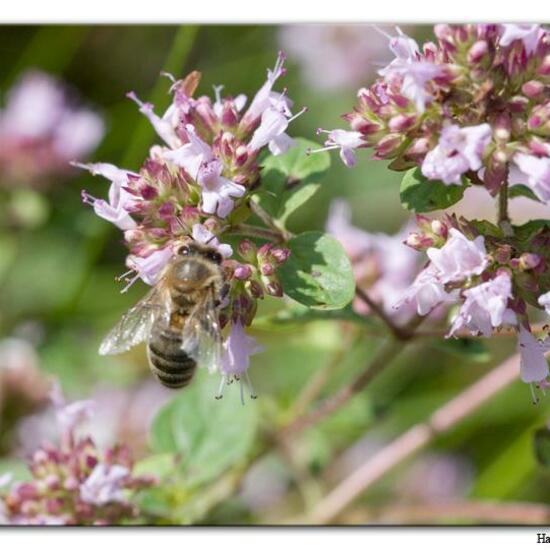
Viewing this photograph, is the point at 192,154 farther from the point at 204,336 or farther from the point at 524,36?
the point at 524,36

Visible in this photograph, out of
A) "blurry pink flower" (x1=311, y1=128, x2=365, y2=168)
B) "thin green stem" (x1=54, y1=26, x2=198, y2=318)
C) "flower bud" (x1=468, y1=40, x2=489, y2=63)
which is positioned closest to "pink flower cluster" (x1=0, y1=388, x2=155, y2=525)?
"blurry pink flower" (x1=311, y1=128, x2=365, y2=168)

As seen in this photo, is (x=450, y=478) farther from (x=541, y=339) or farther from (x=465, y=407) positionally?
(x=541, y=339)

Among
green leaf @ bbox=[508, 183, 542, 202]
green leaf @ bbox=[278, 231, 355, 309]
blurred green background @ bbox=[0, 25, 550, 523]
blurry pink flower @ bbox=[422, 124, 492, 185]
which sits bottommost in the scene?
blurred green background @ bbox=[0, 25, 550, 523]

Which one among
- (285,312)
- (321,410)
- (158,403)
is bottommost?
(158,403)

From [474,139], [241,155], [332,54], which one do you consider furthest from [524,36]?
[332,54]

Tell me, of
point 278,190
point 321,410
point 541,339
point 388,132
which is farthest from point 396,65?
point 321,410

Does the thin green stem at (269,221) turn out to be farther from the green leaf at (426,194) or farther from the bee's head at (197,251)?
the green leaf at (426,194)

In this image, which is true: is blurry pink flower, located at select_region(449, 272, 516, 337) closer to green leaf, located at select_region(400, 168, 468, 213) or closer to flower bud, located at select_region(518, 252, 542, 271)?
flower bud, located at select_region(518, 252, 542, 271)
